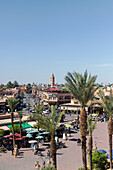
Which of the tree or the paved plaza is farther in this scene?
the paved plaza

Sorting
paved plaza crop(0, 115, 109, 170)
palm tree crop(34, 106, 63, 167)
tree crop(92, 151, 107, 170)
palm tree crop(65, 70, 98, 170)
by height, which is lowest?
paved plaza crop(0, 115, 109, 170)

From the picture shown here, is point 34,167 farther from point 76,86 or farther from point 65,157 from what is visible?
point 76,86

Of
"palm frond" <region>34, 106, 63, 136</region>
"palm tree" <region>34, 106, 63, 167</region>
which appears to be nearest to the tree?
"palm tree" <region>34, 106, 63, 167</region>

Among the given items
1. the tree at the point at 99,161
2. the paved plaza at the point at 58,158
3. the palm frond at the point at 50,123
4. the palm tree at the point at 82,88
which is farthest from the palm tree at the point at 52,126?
the paved plaza at the point at 58,158

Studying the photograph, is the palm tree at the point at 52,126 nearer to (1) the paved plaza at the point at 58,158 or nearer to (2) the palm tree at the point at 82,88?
(2) the palm tree at the point at 82,88

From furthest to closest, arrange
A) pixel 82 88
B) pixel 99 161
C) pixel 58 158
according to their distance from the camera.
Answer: pixel 58 158 < pixel 99 161 < pixel 82 88

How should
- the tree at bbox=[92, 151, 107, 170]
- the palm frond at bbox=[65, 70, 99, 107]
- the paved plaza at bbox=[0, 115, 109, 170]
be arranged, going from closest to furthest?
1. the palm frond at bbox=[65, 70, 99, 107]
2. the tree at bbox=[92, 151, 107, 170]
3. the paved plaza at bbox=[0, 115, 109, 170]

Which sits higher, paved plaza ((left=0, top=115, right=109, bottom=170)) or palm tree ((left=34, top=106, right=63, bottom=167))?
palm tree ((left=34, top=106, right=63, bottom=167))

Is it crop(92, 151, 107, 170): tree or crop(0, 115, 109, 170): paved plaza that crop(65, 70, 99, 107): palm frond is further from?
crop(0, 115, 109, 170): paved plaza

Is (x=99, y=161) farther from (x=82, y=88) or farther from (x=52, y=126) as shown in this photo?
(x=82, y=88)

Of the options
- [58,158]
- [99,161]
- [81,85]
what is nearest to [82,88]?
[81,85]

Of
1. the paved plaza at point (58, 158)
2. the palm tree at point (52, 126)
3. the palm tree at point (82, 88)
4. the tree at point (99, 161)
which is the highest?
the palm tree at point (82, 88)

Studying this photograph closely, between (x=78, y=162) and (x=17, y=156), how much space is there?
7.88 meters

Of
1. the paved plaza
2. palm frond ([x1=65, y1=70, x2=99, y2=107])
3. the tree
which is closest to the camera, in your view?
palm frond ([x1=65, y1=70, x2=99, y2=107])
